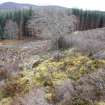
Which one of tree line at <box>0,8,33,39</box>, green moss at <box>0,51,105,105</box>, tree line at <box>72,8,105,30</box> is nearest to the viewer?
green moss at <box>0,51,105,105</box>

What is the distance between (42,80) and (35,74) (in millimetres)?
1668

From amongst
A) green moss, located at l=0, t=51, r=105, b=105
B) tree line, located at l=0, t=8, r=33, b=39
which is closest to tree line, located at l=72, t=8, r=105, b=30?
tree line, located at l=0, t=8, r=33, b=39

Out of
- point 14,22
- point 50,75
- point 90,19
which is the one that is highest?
point 90,19

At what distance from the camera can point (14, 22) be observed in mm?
57969

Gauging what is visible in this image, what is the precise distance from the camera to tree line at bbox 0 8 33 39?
181 feet

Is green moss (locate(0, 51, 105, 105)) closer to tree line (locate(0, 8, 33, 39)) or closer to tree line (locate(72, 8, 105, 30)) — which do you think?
tree line (locate(0, 8, 33, 39))

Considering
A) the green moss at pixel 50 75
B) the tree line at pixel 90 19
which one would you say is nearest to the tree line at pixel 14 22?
the tree line at pixel 90 19

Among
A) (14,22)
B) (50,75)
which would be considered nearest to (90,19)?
(14,22)

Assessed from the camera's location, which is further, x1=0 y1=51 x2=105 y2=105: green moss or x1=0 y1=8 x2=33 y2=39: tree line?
x1=0 y1=8 x2=33 y2=39: tree line

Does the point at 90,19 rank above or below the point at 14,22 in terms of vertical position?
above

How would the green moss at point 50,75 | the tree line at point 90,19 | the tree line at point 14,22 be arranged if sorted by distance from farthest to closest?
the tree line at point 90,19 < the tree line at point 14,22 < the green moss at point 50,75

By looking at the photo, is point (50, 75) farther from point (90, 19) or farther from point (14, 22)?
point (90, 19)

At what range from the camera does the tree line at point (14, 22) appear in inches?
2175

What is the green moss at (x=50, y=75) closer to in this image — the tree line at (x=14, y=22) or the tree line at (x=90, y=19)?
the tree line at (x=14, y=22)
